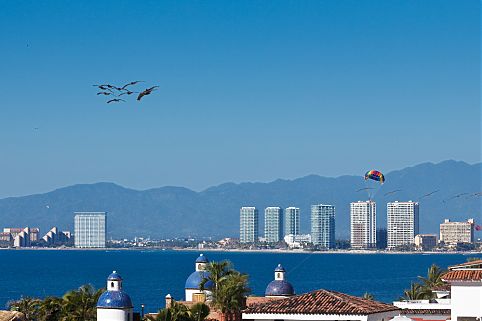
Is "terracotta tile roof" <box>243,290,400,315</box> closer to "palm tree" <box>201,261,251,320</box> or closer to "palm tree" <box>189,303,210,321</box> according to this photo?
"palm tree" <box>189,303,210,321</box>

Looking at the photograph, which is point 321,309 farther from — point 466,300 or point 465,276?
point 465,276

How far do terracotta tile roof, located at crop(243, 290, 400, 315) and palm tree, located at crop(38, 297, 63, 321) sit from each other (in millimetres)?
14903

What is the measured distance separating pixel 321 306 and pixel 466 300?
4.77 meters

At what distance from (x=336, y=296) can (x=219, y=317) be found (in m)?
16.1

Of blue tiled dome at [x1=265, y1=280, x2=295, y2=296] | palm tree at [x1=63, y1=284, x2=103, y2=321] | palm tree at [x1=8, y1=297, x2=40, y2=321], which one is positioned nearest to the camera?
palm tree at [x1=63, y1=284, x2=103, y2=321]

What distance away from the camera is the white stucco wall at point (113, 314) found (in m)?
45.4

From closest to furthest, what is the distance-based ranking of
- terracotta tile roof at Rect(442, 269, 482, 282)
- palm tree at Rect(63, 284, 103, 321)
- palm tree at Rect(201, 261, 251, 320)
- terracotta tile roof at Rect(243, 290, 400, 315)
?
terracotta tile roof at Rect(243, 290, 400, 315), terracotta tile roof at Rect(442, 269, 482, 282), palm tree at Rect(63, 284, 103, 321), palm tree at Rect(201, 261, 251, 320)

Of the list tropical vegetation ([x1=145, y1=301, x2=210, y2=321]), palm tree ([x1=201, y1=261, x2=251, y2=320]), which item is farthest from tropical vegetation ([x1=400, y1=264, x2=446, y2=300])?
tropical vegetation ([x1=145, y1=301, x2=210, y2=321])

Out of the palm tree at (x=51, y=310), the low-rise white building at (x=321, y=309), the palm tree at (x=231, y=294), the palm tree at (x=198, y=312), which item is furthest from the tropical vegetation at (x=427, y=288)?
the low-rise white building at (x=321, y=309)

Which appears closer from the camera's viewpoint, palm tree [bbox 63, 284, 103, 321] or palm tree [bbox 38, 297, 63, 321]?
palm tree [bbox 63, 284, 103, 321]

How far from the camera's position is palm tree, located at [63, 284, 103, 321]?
49.9 metres

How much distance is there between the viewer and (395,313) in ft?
131

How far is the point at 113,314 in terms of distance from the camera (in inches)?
1786

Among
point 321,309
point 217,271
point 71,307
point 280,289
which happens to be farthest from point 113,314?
point 217,271
